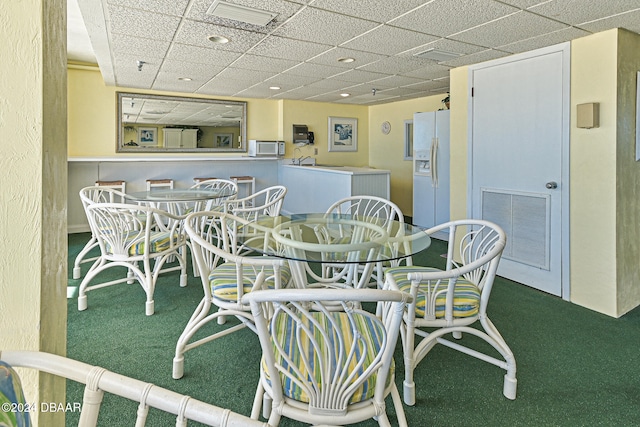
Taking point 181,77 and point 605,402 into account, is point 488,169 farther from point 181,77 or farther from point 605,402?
point 181,77

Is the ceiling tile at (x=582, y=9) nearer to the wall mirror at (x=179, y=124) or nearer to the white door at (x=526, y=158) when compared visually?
the white door at (x=526, y=158)

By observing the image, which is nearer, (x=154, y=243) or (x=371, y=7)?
(x=371, y=7)

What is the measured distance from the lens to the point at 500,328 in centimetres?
277

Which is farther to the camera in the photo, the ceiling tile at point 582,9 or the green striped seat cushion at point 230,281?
the ceiling tile at point 582,9

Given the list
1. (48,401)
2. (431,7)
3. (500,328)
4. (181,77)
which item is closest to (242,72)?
(181,77)

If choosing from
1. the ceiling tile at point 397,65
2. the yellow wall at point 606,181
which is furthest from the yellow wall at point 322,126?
the yellow wall at point 606,181

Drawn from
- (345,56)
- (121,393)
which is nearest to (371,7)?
(345,56)

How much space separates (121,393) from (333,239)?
1534mm

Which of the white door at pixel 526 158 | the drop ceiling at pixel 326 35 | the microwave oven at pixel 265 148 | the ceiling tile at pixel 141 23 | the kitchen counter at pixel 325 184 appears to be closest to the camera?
the drop ceiling at pixel 326 35

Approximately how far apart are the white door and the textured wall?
3.58 meters

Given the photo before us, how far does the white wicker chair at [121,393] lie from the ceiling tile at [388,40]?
3015 millimetres

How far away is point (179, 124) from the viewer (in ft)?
21.9

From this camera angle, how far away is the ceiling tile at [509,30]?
2828 millimetres

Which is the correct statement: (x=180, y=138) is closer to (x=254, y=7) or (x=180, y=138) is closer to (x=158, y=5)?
(x=158, y=5)
